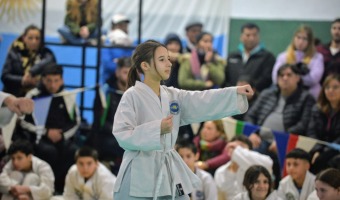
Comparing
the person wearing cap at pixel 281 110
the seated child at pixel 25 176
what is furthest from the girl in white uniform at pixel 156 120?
the person wearing cap at pixel 281 110

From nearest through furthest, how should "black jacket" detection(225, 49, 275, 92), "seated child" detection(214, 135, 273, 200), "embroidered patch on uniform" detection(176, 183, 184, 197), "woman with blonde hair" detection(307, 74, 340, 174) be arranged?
"embroidered patch on uniform" detection(176, 183, 184, 197)
"seated child" detection(214, 135, 273, 200)
"woman with blonde hair" detection(307, 74, 340, 174)
"black jacket" detection(225, 49, 275, 92)

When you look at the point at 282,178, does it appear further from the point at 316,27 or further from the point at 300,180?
the point at 316,27

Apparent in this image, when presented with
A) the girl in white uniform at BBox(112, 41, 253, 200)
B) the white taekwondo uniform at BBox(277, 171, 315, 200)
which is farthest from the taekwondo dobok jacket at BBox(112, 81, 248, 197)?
the white taekwondo uniform at BBox(277, 171, 315, 200)

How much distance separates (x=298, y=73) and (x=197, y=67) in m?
1.24

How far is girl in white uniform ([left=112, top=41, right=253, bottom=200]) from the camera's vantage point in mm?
4582

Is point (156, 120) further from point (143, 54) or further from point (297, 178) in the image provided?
point (297, 178)

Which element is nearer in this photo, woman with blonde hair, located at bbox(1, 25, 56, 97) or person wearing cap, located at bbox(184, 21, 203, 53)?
woman with blonde hair, located at bbox(1, 25, 56, 97)

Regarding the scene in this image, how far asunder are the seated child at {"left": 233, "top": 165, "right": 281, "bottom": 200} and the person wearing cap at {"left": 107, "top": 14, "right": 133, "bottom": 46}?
307 cm

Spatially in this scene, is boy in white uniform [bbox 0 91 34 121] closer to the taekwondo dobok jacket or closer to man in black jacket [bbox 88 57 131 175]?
the taekwondo dobok jacket

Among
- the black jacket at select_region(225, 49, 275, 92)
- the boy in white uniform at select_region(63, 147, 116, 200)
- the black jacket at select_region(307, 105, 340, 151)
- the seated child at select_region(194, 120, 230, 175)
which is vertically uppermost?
the black jacket at select_region(225, 49, 275, 92)

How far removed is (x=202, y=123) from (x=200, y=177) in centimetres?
118

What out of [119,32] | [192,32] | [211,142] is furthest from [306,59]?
[119,32]

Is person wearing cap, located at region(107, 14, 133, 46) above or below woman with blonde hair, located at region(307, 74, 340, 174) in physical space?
above

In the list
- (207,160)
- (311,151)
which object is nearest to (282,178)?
(311,151)
